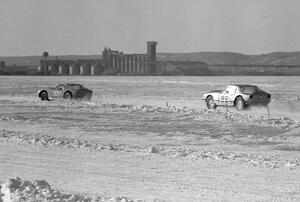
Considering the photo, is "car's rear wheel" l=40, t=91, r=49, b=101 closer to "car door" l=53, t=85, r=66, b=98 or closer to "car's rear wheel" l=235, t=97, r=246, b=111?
"car door" l=53, t=85, r=66, b=98

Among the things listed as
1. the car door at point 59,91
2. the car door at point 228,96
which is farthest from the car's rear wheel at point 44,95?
the car door at point 228,96

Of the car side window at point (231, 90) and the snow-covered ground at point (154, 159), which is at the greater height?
the car side window at point (231, 90)

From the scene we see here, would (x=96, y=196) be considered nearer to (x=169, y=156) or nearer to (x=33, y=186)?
(x=33, y=186)

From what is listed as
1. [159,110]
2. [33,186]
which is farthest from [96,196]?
[159,110]

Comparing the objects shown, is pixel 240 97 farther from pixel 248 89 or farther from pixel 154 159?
pixel 154 159

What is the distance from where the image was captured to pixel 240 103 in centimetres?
3100

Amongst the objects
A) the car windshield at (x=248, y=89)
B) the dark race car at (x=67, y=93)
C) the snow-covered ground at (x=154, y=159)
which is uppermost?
the car windshield at (x=248, y=89)

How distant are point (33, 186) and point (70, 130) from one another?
11779 mm

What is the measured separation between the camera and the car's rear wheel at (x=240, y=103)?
3088 centimetres

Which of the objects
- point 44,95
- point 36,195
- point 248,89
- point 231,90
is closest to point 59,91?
point 44,95

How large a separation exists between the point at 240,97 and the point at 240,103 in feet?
1.01

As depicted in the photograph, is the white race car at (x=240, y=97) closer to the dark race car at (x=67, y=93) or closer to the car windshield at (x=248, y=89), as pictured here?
the car windshield at (x=248, y=89)

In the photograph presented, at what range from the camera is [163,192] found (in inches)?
363

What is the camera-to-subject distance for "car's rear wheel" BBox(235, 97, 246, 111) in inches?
1216
